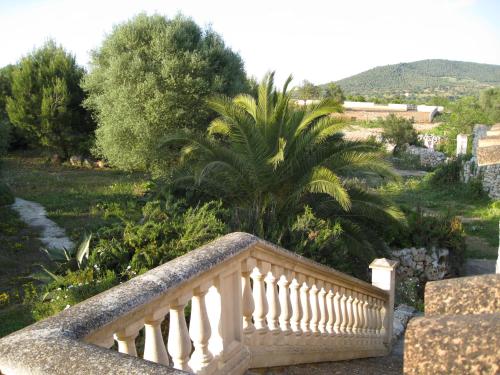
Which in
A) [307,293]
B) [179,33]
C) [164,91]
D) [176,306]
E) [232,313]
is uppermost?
[179,33]

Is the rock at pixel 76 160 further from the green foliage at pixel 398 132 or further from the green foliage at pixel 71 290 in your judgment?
the green foliage at pixel 398 132

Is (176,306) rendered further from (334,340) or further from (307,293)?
(334,340)

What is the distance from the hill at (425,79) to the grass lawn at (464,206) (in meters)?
90.6

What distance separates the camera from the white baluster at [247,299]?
2732 mm

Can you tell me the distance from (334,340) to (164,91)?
1231 cm

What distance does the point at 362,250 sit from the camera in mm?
8352

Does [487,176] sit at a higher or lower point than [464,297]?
lower

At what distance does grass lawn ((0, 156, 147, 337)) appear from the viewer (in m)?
7.55

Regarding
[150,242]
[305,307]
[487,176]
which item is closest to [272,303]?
[305,307]

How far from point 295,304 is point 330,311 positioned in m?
0.80

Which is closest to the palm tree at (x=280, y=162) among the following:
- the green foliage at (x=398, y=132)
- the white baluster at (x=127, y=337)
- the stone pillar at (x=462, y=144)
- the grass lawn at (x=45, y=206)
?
the grass lawn at (x=45, y=206)

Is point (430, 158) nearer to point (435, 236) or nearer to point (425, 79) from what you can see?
point (435, 236)

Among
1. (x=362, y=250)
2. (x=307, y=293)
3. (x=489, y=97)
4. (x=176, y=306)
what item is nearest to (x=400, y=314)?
(x=362, y=250)

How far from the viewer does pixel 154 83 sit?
14914 millimetres
